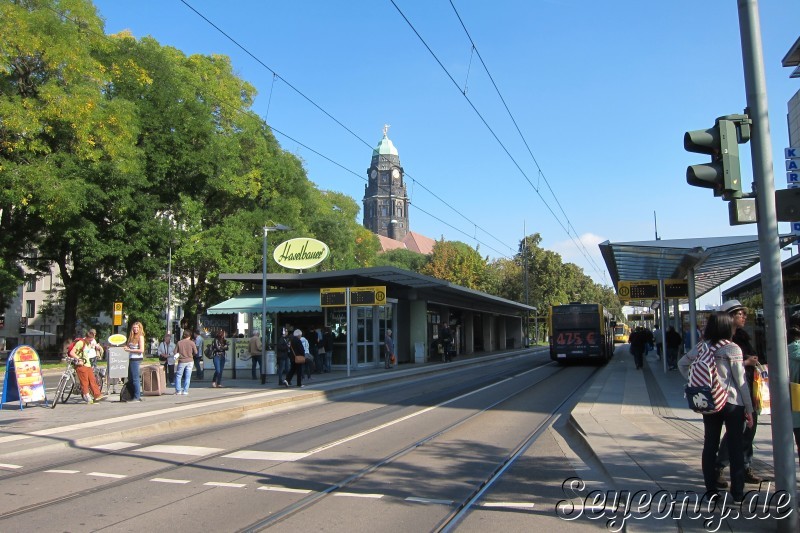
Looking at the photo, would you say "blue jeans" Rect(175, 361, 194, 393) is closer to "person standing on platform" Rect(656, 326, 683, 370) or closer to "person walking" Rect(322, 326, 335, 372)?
"person walking" Rect(322, 326, 335, 372)

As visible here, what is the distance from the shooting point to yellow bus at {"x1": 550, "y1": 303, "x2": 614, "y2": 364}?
31.9 metres

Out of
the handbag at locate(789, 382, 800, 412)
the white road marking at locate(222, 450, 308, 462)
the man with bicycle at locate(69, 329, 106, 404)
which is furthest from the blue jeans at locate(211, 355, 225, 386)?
the handbag at locate(789, 382, 800, 412)

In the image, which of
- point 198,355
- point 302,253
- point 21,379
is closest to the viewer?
point 21,379

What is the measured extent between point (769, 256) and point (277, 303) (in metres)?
24.1

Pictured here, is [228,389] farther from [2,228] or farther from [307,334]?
[2,228]

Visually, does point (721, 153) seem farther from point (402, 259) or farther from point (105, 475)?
point (402, 259)

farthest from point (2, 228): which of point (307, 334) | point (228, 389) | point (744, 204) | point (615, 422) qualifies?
point (744, 204)

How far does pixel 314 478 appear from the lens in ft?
24.5

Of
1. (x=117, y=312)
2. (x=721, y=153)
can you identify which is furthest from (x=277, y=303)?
(x=721, y=153)

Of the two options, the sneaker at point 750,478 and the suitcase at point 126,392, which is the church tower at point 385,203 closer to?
the suitcase at point 126,392

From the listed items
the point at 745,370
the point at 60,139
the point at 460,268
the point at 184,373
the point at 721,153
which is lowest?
the point at 184,373

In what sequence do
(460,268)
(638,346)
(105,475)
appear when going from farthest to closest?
(460,268) < (638,346) < (105,475)

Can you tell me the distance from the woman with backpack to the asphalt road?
1265 mm

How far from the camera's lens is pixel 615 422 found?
11016mm
